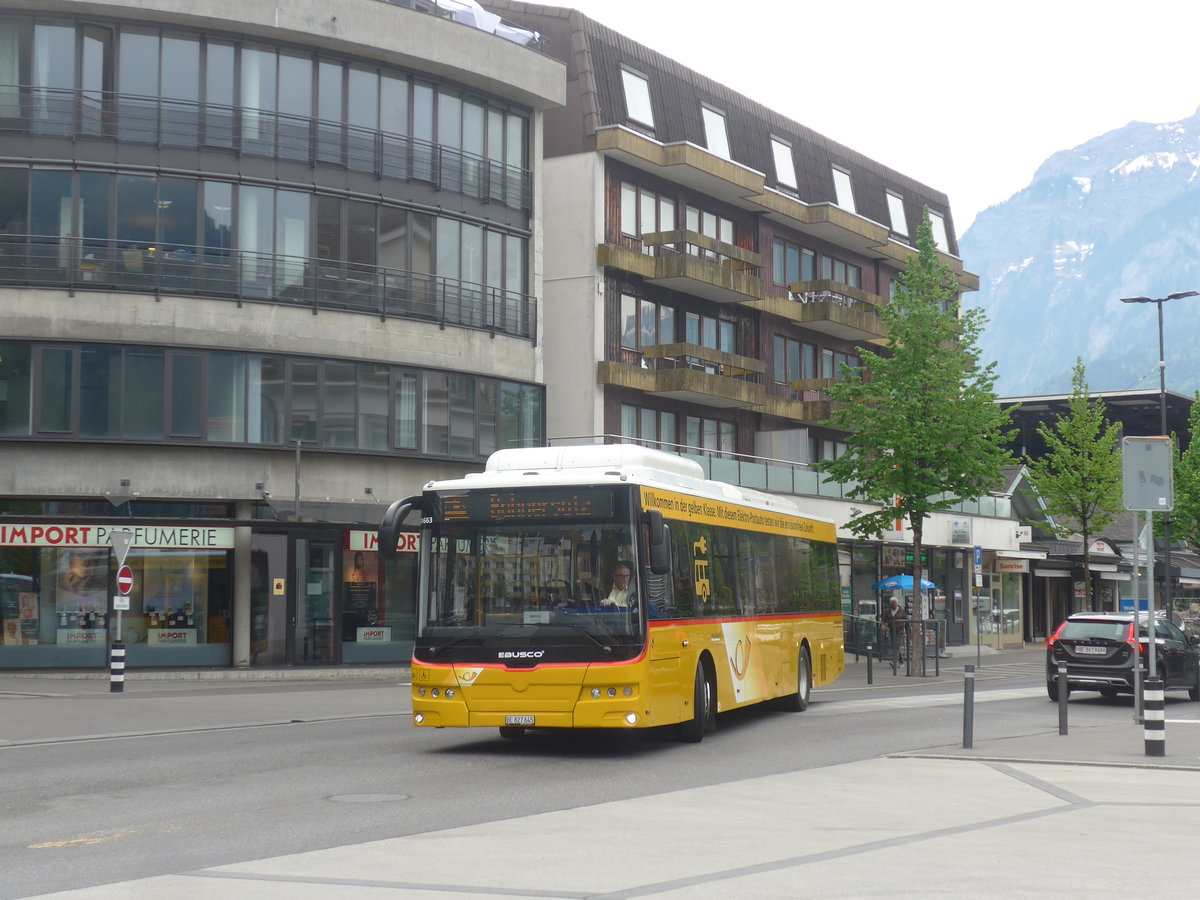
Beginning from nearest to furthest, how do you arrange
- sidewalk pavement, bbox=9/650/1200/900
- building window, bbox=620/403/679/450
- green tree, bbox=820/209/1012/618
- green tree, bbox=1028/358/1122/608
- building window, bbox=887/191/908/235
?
1. sidewalk pavement, bbox=9/650/1200/900
2. green tree, bbox=820/209/1012/618
3. building window, bbox=620/403/679/450
4. green tree, bbox=1028/358/1122/608
5. building window, bbox=887/191/908/235

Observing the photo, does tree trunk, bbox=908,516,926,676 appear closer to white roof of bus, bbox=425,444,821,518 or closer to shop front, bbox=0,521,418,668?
shop front, bbox=0,521,418,668

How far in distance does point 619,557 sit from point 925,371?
21.9 meters

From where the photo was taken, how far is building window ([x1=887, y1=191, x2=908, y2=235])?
57844mm

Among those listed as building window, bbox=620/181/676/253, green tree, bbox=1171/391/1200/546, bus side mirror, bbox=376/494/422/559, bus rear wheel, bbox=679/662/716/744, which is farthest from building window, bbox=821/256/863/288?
bus side mirror, bbox=376/494/422/559

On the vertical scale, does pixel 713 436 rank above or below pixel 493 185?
below

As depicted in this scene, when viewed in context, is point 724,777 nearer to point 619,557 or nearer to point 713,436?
point 619,557

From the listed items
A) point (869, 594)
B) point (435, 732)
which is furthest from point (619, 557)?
point (869, 594)

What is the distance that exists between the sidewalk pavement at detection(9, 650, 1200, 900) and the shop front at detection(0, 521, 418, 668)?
2089 cm

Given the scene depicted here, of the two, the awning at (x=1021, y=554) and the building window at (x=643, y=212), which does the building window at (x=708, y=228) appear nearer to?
the building window at (x=643, y=212)

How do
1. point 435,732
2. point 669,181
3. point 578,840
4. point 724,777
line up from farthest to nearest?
point 669,181 → point 435,732 → point 724,777 → point 578,840

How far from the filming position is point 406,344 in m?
35.5

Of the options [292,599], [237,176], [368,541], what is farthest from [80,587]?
[237,176]

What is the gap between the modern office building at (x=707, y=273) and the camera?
1630 inches

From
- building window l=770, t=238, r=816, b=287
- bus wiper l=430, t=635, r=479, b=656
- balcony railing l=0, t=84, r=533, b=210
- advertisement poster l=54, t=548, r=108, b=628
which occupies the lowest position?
bus wiper l=430, t=635, r=479, b=656
